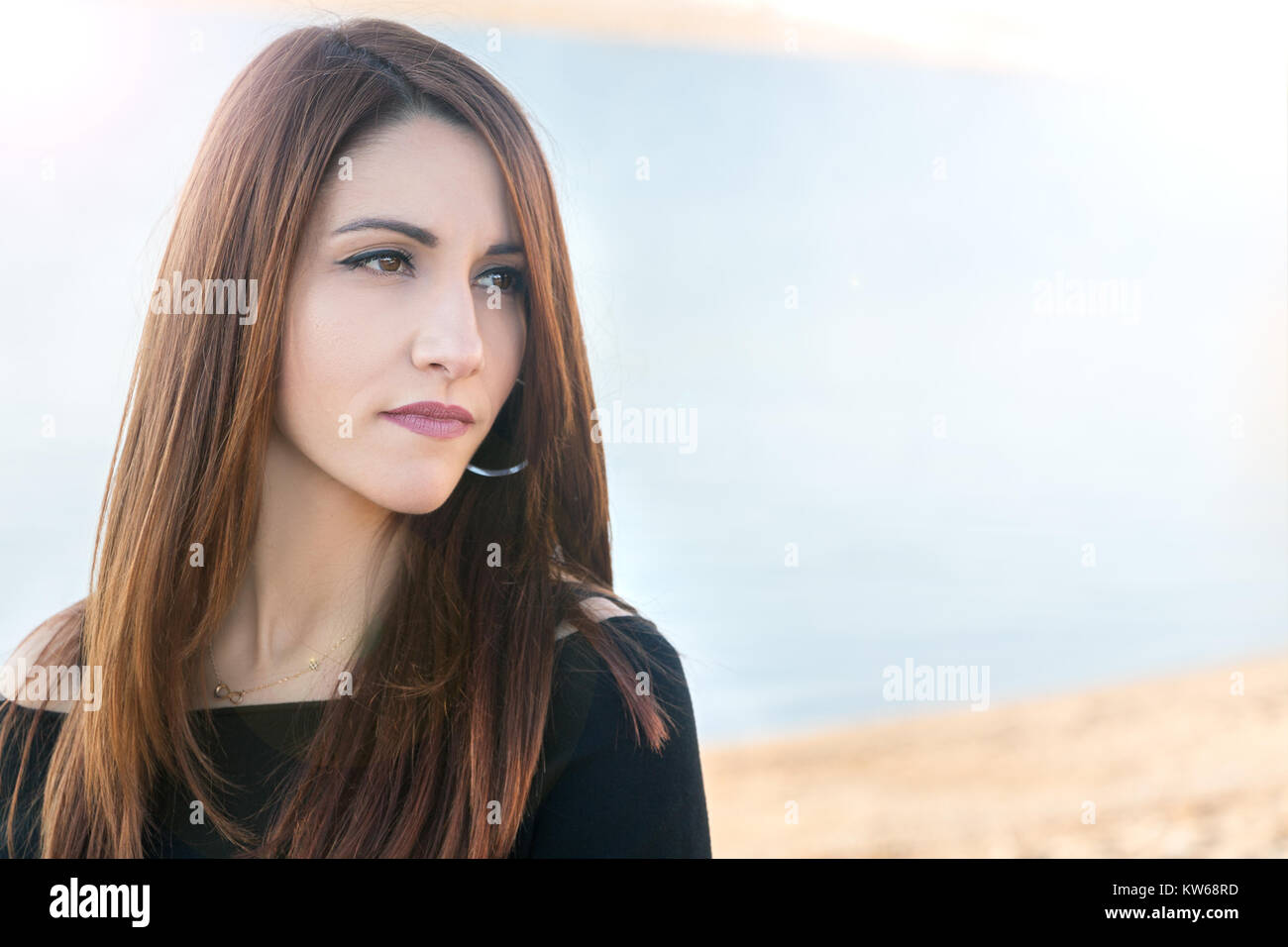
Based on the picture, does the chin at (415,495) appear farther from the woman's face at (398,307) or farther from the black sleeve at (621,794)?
the black sleeve at (621,794)

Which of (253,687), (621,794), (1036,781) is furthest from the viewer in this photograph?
(1036,781)

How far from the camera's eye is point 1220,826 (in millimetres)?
5109

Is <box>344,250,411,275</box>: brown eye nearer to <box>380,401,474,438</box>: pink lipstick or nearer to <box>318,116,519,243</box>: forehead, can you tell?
<box>318,116,519,243</box>: forehead

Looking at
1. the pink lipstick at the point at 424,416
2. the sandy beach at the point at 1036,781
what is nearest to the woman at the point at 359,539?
the pink lipstick at the point at 424,416

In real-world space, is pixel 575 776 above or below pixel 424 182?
below

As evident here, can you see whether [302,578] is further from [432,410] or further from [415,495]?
[432,410]

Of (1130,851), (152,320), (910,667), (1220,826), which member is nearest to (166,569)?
(152,320)

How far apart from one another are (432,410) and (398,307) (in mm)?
165

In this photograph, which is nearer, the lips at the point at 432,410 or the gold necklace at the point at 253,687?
the lips at the point at 432,410

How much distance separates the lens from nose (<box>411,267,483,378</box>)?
1635 millimetres

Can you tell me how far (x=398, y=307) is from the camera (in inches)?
64.4

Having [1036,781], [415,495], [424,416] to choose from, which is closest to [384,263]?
[424,416]

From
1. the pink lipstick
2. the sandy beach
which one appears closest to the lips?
the pink lipstick

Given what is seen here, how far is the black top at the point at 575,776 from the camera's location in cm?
153
